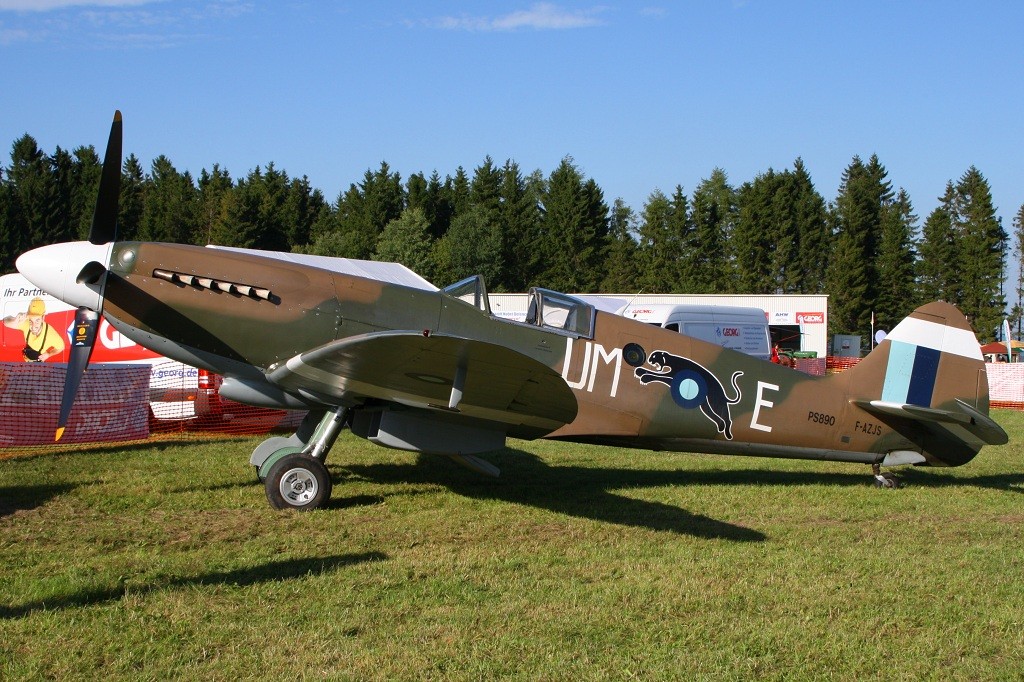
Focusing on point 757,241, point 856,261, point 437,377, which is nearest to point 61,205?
point 757,241

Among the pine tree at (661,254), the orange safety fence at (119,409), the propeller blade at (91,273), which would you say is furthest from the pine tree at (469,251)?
the propeller blade at (91,273)

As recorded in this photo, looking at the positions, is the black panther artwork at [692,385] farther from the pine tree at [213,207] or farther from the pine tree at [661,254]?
the pine tree at [213,207]

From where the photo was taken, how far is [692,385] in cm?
774

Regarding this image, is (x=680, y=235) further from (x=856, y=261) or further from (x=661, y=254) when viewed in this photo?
(x=856, y=261)

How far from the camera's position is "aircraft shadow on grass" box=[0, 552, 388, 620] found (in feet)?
13.6

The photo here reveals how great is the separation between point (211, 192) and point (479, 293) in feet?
246

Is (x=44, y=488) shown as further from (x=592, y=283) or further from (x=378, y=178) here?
(x=378, y=178)

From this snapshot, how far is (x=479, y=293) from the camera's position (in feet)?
23.8

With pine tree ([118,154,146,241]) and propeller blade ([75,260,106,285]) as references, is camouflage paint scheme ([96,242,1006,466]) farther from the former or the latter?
pine tree ([118,154,146,241])

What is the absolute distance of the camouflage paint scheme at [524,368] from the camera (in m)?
6.23

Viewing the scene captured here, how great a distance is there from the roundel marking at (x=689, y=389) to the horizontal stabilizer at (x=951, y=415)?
167 centimetres

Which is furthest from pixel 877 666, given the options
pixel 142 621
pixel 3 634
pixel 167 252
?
pixel 167 252

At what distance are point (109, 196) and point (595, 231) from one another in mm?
63528

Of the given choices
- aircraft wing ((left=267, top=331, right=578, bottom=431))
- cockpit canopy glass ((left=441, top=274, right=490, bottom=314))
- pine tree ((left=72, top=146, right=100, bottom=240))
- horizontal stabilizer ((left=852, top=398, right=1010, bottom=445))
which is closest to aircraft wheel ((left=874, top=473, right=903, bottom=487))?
horizontal stabilizer ((left=852, top=398, right=1010, bottom=445))
